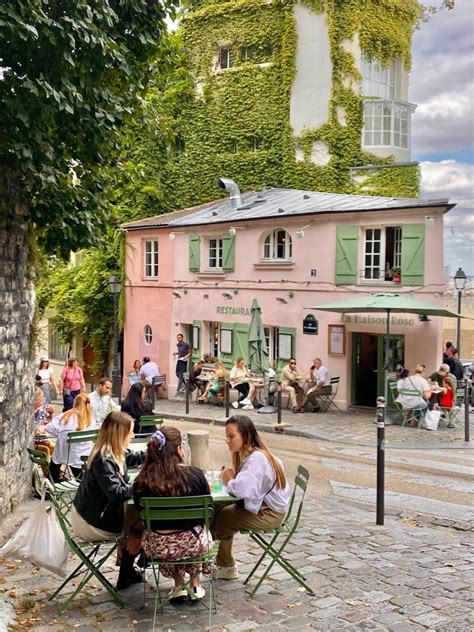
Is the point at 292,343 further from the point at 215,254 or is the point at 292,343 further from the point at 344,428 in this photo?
the point at 215,254

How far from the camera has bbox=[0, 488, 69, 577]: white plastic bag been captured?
5570mm

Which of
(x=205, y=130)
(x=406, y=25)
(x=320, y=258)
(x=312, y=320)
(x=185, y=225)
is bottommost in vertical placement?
(x=312, y=320)

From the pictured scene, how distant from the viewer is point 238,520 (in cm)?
586

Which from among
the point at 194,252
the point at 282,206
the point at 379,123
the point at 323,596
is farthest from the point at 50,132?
the point at 379,123

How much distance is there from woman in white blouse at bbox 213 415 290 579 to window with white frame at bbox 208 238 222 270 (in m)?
18.6

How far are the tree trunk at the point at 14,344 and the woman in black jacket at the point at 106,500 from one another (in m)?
2.17

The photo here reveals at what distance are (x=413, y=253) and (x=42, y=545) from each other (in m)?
14.9

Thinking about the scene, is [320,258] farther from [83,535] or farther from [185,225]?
[83,535]

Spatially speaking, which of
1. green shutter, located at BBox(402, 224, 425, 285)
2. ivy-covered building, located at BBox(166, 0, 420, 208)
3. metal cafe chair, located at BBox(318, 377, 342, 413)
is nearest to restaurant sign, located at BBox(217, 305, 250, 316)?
metal cafe chair, located at BBox(318, 377, 342, 413)

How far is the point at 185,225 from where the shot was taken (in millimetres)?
25297

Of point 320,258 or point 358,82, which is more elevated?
point 358,82

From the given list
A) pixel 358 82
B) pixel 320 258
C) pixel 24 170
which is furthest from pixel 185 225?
pixel 24 170

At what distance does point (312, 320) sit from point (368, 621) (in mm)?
15678

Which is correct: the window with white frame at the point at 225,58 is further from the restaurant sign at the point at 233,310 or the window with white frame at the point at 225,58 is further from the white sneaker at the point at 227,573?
the white sneaker at the point at 227,573
